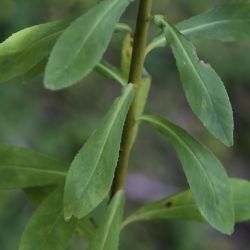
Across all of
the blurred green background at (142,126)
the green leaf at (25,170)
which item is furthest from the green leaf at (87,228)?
the blurred green background at (142,126)

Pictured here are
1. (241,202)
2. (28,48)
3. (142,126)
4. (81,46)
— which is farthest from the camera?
(142,126)

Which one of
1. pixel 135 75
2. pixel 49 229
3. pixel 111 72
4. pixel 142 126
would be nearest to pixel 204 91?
pixel 135 75

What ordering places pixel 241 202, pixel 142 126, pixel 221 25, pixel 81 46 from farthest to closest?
pixel 142 126 → pixel 241 202 → pixel 221 25 → pixel 81 46

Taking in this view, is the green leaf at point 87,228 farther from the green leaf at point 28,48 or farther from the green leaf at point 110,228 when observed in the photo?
the green leaf at point 28,48

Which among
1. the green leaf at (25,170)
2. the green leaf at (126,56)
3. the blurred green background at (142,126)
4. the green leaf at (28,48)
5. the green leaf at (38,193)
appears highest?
the green leaf at (28,48)

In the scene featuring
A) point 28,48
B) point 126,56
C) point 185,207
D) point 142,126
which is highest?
point 28,48

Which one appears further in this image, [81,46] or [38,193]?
[38,193]

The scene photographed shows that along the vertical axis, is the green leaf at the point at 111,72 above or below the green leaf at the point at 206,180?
above

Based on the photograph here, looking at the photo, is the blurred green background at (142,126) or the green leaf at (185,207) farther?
the blurred green background at (142,126)

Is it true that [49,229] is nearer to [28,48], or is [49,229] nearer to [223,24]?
[28,48]
